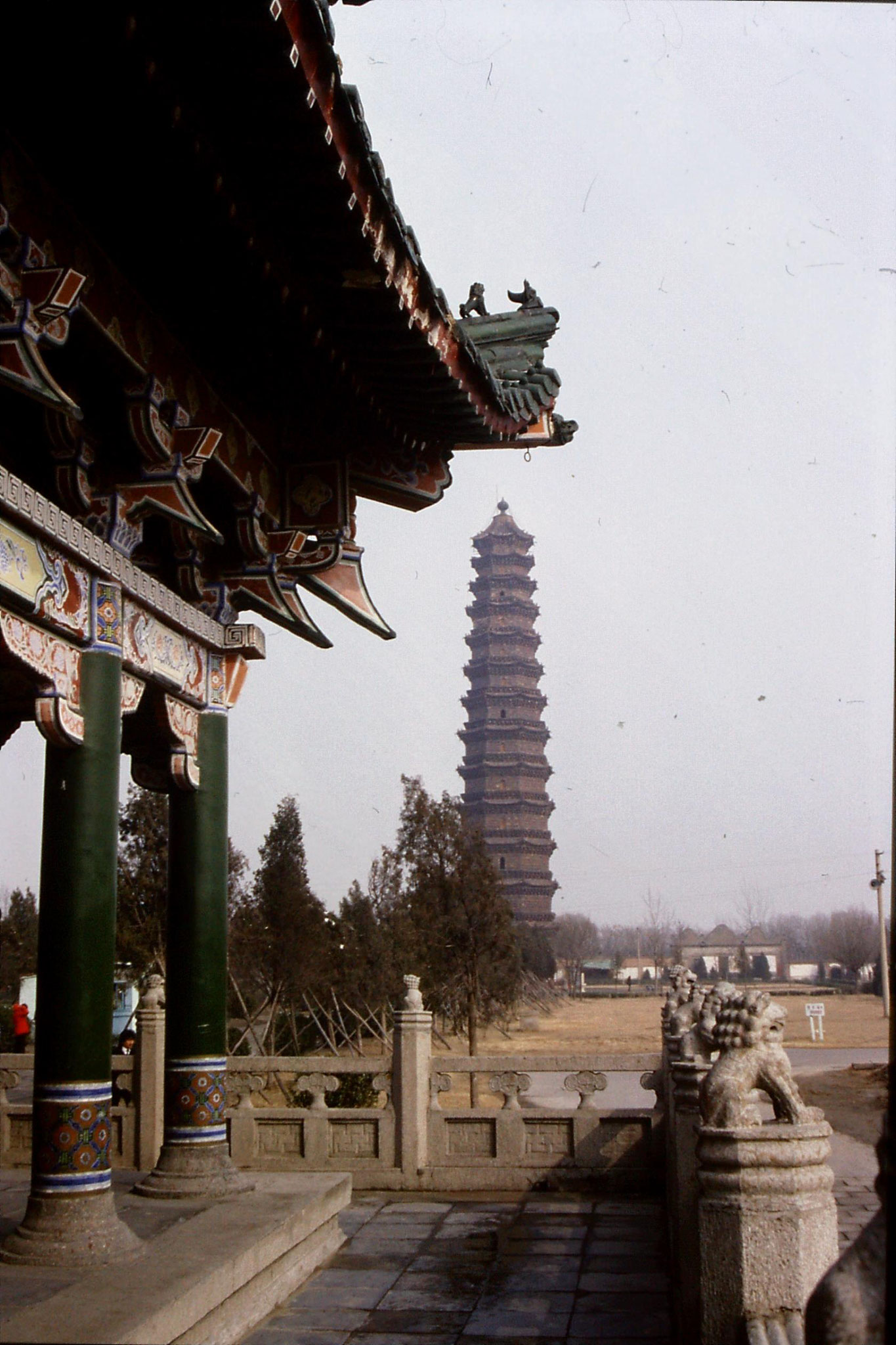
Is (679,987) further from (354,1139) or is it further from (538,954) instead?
(538,954)

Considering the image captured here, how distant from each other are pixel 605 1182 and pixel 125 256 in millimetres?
7423

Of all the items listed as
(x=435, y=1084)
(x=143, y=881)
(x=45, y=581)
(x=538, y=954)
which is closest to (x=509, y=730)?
(x=538, y=954)

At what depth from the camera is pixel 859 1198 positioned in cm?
1035

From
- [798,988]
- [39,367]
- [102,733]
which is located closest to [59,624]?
[102,733]

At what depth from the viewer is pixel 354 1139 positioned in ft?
34.8

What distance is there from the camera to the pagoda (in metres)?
75.7

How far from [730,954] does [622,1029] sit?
43234 millimetres

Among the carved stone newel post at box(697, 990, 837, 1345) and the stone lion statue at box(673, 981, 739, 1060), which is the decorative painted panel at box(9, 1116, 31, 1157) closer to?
the stone lion statue at box(673, 981, 739, 1060)

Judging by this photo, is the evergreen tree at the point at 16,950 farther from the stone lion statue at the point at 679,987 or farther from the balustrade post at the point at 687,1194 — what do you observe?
the balustrade post at the point at 687,1194

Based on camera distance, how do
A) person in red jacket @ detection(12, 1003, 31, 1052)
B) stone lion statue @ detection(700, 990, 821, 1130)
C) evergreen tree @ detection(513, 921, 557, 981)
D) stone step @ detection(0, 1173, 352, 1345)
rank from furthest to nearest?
evergreen tree @ detection(513, 921, 557, 981), person in red jacket @ detection(12, 1003, 31, 1052), stone step @ detection(0, 1173, 352, 1345), stone lion statue @ detection(700, 990, 821, 1130)

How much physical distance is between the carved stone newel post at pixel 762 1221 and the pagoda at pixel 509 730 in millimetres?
69448

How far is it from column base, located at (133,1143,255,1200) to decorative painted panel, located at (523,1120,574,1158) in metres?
3.32

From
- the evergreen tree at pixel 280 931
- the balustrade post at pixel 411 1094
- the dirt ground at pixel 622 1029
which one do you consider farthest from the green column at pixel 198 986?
the dirt ground at pixel 622 1029

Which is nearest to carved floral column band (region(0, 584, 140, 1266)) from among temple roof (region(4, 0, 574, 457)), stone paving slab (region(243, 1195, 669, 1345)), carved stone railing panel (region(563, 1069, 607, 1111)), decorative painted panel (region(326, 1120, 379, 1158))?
stone paving slab (region(243, 1195, 669, 1345))
